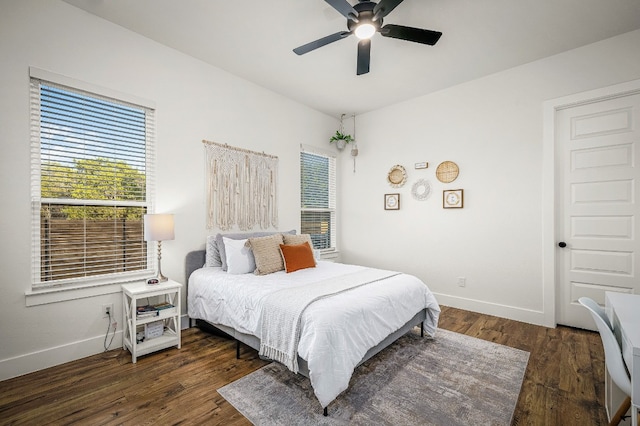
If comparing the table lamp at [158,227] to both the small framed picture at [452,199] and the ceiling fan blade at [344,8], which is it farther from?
the small framed picture at [452,199]

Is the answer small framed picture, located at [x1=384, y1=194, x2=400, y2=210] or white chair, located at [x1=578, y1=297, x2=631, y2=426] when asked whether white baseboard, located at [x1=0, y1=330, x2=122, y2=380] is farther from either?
small framed picture, located at [x1=384, y1=194, x2=400, y2=210]

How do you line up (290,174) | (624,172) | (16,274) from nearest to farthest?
1. (16,274)
2. (624,172)
3. (290,174)

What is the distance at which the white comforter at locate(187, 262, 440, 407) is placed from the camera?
71.1 inches

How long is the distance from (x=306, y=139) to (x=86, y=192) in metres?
2.92

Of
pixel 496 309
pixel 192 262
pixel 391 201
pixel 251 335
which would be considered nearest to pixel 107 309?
pixel 192 262

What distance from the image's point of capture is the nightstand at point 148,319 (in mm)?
2480

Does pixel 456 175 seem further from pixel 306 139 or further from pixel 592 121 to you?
pixel 306 139

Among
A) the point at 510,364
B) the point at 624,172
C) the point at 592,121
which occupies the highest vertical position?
the point at 592,121

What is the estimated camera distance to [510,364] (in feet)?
7.98

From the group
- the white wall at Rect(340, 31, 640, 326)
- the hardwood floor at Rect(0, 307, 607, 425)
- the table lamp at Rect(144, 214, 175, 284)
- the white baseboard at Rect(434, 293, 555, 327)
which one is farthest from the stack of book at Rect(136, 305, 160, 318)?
the white baseboard at Rect(434, 293, 555, 327)

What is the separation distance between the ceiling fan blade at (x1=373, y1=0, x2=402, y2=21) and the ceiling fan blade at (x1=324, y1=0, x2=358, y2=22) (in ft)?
0.48

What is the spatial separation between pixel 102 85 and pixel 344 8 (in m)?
2.24

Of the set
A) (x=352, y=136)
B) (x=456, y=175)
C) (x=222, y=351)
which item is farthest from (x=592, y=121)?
(x=222, y=351)

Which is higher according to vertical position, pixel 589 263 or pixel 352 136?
pixel 352 136
